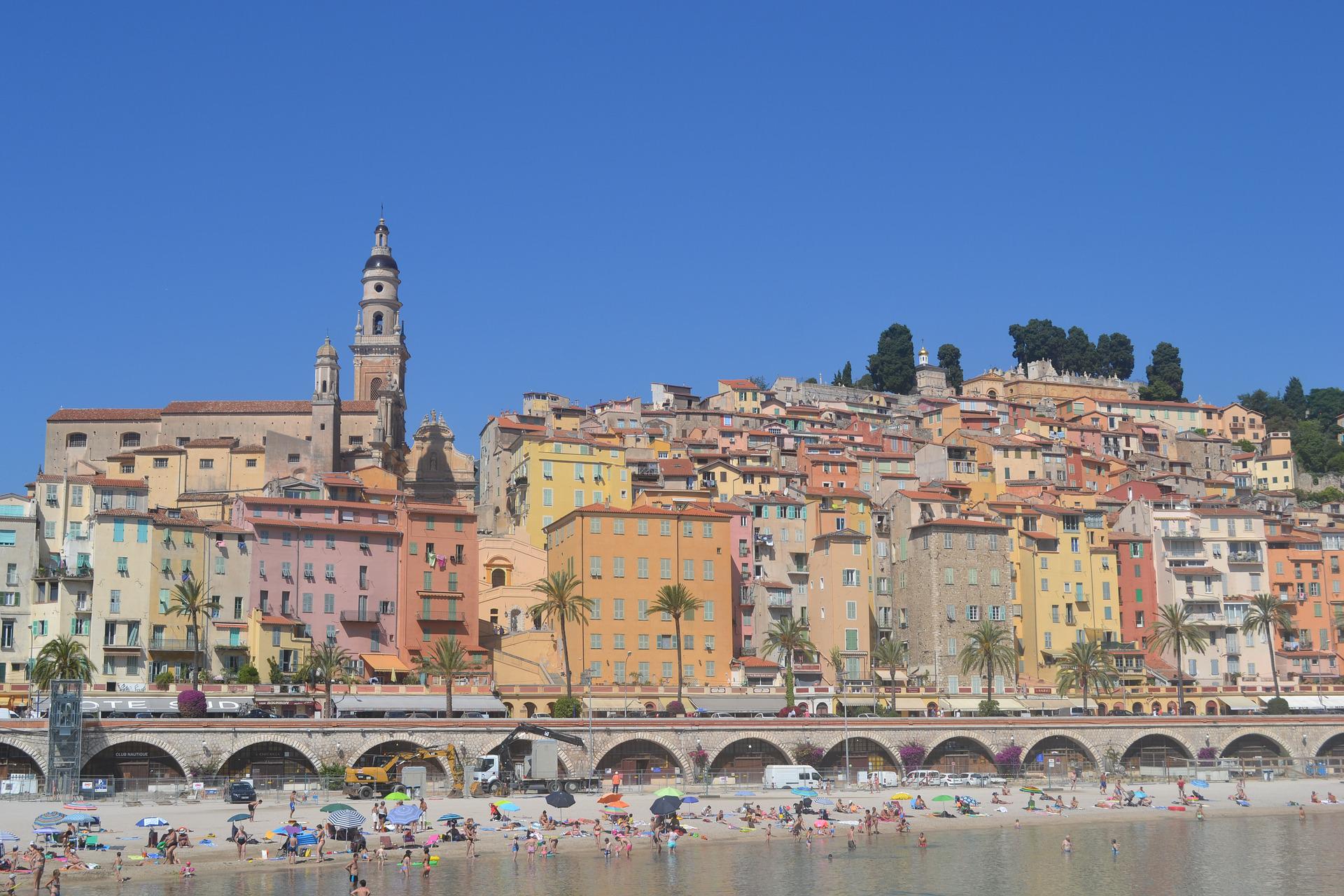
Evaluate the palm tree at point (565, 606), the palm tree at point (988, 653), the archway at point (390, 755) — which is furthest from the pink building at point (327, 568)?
the palm tree at point (988, 653)

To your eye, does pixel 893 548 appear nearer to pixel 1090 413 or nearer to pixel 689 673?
pixel 689 673

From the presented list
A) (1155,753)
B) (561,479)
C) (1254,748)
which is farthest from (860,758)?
(561,479)

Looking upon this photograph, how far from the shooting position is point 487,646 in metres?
98.6

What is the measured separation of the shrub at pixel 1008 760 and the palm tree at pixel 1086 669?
8687mm

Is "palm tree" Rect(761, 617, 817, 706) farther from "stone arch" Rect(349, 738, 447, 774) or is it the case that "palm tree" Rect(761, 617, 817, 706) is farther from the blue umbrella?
the blue umbrella

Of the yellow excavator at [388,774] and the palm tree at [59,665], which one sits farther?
the palm tree at [59,665]

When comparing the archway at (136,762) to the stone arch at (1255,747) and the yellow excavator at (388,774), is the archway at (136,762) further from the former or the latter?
the stone arch at (1255,747)

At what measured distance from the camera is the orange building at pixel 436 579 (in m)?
96.0

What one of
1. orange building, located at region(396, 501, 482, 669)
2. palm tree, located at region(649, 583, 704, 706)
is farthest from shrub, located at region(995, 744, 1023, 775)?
orange building, located at region(396, 501, 482, 669)

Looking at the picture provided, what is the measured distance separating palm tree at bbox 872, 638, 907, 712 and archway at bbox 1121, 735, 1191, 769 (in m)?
14.1

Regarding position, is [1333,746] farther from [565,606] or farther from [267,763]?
[267,763]

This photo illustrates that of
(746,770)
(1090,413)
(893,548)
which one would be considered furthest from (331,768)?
(1090,413)

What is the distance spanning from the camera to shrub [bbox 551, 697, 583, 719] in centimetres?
8294

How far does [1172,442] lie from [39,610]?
119 metres
